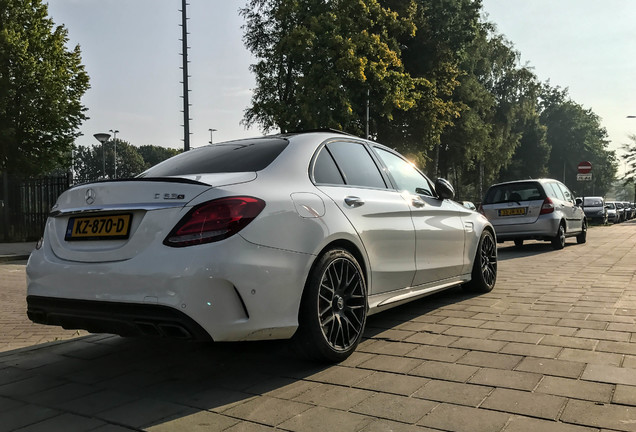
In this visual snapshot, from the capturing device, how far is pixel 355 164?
14.5 ft

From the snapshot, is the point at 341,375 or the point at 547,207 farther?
the point at 547,207

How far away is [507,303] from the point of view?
5625 mm

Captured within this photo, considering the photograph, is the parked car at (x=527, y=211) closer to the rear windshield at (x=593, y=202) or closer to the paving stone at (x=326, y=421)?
the paving stone at (x=326, y=421)

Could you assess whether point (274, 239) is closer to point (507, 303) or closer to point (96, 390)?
point (96, 390)

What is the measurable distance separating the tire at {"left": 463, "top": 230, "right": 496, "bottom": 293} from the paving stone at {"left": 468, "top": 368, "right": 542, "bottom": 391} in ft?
9.18

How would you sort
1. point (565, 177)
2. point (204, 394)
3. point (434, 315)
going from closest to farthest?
1. point (204, 394)
2. point (434, 315)
3. point (565, 177)

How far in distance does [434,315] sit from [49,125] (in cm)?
2371

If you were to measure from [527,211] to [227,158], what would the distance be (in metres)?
10.1

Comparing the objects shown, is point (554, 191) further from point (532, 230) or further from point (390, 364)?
point (390, 364)

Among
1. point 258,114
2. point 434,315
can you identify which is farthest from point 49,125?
point 434,315

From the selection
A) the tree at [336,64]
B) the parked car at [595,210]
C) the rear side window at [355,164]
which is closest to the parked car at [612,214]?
the parked car at [595,210]

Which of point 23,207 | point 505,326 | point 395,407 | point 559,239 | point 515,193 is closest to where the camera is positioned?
point 395,407

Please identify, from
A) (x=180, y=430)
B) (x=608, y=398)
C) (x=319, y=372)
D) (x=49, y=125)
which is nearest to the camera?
(x=180, y=430)

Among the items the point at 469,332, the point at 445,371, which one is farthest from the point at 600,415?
the point at 469,332
